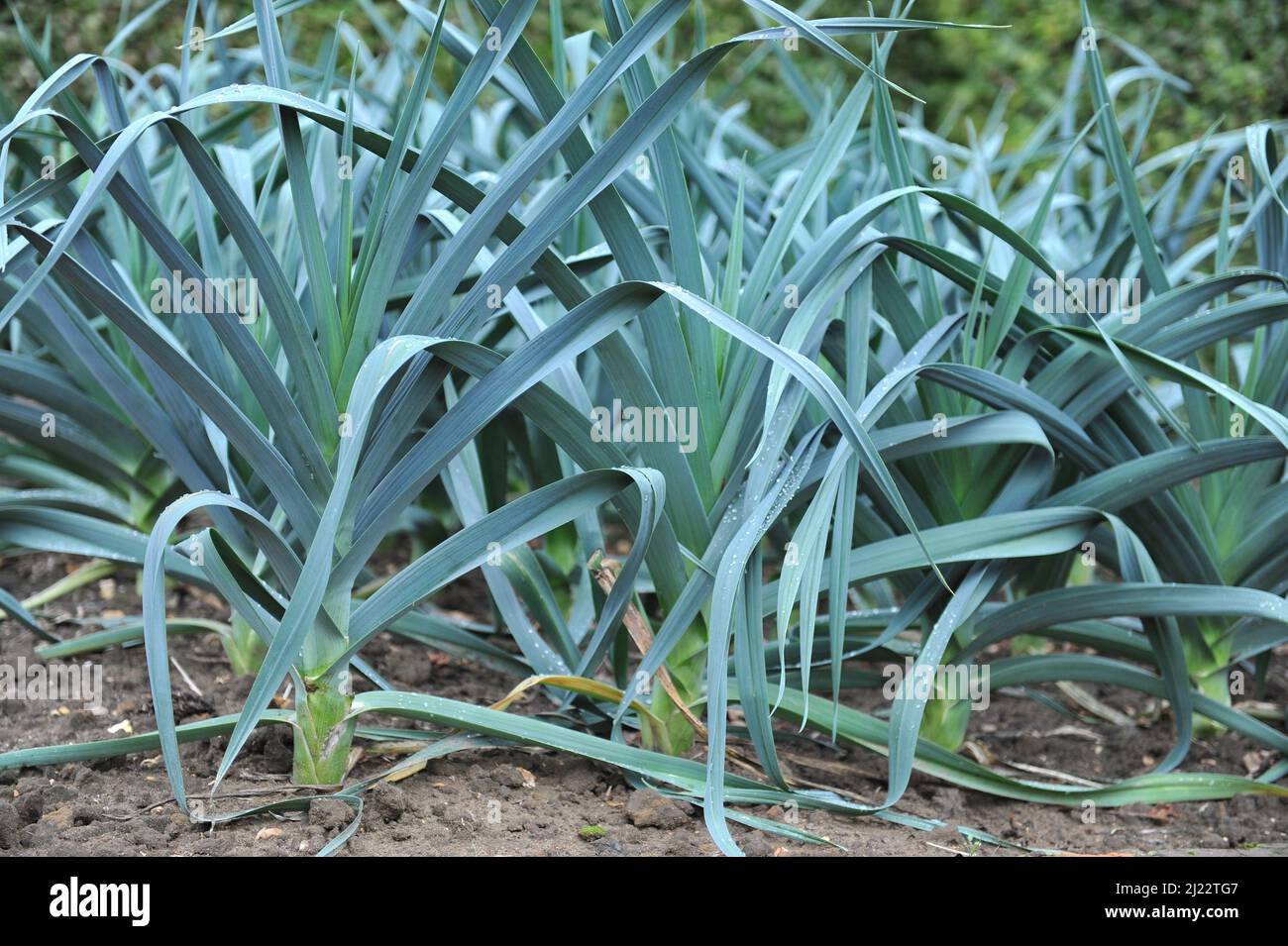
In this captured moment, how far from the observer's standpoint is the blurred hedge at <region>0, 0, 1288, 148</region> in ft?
13.1

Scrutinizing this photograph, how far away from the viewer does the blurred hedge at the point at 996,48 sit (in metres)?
3.99

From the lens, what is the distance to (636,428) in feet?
4.46

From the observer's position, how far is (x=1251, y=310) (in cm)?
152

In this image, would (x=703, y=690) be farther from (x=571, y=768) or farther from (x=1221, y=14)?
(x=1221, y=14)

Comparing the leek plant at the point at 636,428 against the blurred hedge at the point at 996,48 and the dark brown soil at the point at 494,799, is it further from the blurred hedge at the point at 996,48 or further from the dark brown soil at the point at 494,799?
the blurred hedge at the point at 996,48

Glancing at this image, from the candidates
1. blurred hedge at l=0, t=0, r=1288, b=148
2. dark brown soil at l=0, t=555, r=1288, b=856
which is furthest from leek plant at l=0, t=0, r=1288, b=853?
blurred hedge at l=0, t=0, r=1288, b=148

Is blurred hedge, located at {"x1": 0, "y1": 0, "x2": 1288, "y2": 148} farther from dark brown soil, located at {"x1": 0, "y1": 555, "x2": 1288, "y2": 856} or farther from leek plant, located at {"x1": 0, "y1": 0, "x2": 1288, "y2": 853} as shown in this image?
dark brown soil, located at {"x1": 0, "y1": 555, "x2": 1288, "y2": 856}

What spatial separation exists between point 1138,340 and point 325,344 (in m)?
1.11

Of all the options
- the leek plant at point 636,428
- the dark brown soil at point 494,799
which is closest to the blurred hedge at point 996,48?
the leek plant at point 636,428

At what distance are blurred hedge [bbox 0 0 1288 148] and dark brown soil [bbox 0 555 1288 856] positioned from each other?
2663 millimetres

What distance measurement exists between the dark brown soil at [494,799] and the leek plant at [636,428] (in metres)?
0.05

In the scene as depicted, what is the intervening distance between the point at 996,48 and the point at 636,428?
411 centimetres

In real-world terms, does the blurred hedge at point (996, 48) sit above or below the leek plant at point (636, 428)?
above

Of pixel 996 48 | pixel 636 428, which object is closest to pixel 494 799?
pixel 636 428
